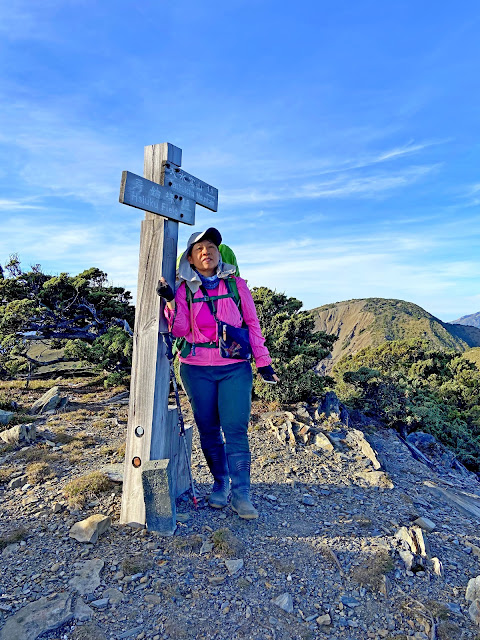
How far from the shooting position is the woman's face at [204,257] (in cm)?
360

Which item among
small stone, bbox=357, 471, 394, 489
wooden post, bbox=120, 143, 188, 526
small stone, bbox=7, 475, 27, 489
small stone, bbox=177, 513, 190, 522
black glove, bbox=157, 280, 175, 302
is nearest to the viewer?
black glove, bbox=157, 280, 175, 302

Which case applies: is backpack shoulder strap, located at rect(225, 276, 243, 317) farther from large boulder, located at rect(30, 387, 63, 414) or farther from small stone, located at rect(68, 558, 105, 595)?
large boulder, located at rect(30, 387, 63, 414)

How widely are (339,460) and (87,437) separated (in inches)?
157

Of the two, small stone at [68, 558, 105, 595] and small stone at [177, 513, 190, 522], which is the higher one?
small stone at [177, 513, 190, 522]

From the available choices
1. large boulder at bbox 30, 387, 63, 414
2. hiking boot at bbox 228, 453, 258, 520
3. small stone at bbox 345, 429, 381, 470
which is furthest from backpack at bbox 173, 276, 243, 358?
large boulder at bbox 30, 387, 63, 414

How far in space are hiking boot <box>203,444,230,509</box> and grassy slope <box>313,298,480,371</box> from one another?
7209 cm

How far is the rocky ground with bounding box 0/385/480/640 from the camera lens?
2479 millimetres

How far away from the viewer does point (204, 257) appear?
360 cm

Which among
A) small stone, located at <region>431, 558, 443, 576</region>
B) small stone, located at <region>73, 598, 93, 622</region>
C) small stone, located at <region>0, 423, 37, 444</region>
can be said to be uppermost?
small stone, located at <region>0, 423, 37, 444</region>

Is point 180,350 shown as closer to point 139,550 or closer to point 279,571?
point 139,550

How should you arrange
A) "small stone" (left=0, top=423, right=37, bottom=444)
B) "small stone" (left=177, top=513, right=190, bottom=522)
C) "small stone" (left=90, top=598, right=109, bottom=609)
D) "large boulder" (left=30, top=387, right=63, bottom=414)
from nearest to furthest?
"small stone" (left=90, top=598, right=109, bottom=609) < "small stone" (left=177, top=513, right=190, bottom=522) < "small stone" (left=0, top=423, right=37, bottom=444) < "large boulder" (left=30, top=387, right=63, bottom=414)

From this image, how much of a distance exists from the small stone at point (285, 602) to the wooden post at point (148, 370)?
1.36 metres

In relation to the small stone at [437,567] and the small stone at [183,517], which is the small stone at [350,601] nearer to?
the small stone at [437,567]

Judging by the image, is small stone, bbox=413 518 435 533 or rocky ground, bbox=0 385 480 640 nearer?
rocky ground, bbox=0 385 480 640
